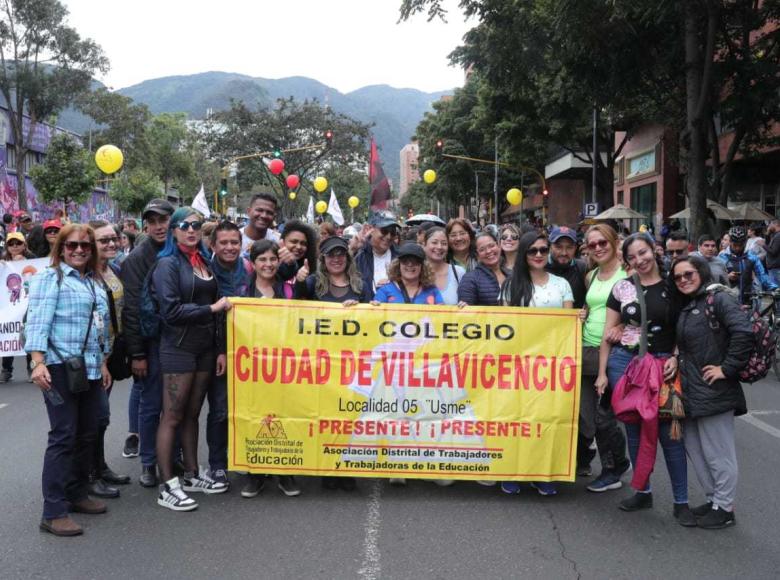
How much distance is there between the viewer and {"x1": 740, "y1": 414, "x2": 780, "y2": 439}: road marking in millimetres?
7203

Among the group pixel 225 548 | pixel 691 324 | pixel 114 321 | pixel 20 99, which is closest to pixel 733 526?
pixel 691 324

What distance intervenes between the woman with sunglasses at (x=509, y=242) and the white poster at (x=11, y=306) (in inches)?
232

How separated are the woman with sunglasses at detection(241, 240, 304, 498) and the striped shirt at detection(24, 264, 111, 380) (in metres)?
1.10

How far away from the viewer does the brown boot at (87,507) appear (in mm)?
4953

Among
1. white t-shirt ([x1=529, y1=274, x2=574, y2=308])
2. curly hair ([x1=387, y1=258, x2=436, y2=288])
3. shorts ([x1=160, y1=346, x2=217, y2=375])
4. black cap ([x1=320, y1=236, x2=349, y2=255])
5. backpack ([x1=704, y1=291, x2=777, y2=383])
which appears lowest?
shorts ([x1=160, y1=346, x2=217, y2=375])

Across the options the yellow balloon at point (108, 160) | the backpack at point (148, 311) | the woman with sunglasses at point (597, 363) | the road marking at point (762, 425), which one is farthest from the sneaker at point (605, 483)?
the yellow balloon at point (108, 160)

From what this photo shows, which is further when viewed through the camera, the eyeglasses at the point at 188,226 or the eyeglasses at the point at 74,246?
the eyeglasses at the point at 188,226

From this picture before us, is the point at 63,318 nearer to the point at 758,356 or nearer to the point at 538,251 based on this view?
the point at 538,251

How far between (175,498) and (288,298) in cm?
153

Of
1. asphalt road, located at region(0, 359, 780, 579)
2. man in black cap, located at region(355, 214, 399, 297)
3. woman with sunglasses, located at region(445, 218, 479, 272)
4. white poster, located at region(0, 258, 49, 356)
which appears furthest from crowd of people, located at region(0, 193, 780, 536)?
white poster, located at region(0, 258, 49, 356)

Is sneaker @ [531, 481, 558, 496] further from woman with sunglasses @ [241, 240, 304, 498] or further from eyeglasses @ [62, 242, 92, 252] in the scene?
eyeglasses @ [62, 242, 92, 252]

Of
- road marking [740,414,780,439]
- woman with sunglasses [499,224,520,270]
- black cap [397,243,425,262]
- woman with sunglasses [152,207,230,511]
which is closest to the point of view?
woman with sunglasses [152,207,230,511]

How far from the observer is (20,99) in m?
40.2

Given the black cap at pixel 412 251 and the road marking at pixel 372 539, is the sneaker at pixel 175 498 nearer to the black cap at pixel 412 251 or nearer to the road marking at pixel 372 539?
the road marking at pixel 372 539
